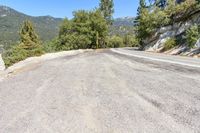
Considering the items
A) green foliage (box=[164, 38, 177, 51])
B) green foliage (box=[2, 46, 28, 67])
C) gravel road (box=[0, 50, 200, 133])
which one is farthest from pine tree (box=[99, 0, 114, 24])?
gravel road (box=[0, 50, 200, 133])

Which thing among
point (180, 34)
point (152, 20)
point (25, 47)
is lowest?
point (25, 47)

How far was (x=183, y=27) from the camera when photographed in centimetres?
3052

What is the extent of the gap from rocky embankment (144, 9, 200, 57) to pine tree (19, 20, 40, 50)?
107 ft

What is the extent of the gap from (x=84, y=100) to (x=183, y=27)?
26.4 meters

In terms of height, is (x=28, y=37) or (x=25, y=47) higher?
(x=28, y=37)

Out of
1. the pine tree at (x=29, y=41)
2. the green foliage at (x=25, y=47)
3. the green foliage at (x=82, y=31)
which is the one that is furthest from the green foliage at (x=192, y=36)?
the pine tree at (x=29, y=41)

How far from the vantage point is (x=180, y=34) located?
29.8 metres

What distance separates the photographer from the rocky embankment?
79.8ft

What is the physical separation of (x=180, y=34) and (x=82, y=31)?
33.8 m

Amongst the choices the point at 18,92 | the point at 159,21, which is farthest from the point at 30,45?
the point at 18,92

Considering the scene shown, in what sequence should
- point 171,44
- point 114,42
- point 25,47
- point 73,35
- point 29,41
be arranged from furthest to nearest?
point 114,42 < point 29,41 < point 25,47 < point 73,35 < point 171,44

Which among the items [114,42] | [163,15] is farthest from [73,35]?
[163,15]

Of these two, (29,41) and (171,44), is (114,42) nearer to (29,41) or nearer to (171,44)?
(29,41)

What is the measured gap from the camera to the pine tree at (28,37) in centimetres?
6378
